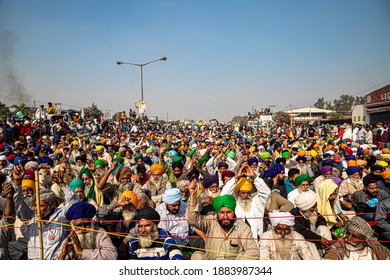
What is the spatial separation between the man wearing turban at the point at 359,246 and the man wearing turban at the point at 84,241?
2.50 m

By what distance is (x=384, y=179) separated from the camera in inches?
231

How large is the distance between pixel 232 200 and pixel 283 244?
0.76 meters

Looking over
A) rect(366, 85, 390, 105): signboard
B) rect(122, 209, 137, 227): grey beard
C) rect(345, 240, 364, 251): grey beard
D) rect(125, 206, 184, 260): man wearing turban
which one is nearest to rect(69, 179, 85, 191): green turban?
rect(122, 209, 137, 227): grey beard

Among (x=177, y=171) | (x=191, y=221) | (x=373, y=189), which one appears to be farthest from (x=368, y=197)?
(x=177, y=171)

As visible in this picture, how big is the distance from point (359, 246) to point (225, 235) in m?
1.49

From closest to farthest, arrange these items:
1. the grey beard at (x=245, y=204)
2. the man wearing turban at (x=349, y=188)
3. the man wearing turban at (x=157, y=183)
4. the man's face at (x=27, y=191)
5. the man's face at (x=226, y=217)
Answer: the man's face at (x=226, y=217) → the man's face at (x=27, y=191) → the grey beard at (x=245, y=204) → the man wearing turban at (x=349, y=188) → the man wearing turban at (x=157, y=183)

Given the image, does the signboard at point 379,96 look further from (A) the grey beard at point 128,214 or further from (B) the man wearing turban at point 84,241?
(B) the man wearing turban at point 84,241

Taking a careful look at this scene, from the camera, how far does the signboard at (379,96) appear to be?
2600 centimetres

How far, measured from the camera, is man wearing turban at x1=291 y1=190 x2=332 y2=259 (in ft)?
13.3

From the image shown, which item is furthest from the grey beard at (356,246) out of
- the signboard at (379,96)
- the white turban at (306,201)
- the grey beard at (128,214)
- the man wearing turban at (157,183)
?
the signboard at (379,96)

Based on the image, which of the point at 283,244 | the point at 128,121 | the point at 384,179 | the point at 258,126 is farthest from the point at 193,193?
the point at 258,126

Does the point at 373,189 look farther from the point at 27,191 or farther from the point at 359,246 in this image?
the point at 27,191

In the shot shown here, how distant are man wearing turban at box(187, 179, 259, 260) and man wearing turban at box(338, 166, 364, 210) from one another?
8.50 ft
